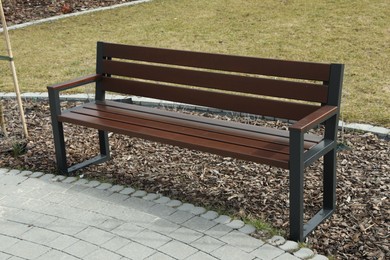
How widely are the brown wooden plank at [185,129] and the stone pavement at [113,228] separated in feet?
1.63

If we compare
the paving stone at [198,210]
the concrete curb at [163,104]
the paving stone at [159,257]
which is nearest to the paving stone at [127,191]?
the paving stone at [198,210]

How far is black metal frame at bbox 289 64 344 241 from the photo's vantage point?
3.98m

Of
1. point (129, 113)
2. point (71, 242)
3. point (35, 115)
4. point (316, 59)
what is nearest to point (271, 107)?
point (129, 113)

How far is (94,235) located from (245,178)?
54.3 inches

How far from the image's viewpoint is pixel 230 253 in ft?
13.0

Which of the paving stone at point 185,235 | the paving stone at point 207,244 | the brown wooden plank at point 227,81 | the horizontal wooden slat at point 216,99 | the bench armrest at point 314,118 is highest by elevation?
the brown wooden plank at point 227,81

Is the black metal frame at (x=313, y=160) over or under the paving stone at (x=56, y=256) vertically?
over

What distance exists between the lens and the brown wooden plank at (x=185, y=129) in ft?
14.4

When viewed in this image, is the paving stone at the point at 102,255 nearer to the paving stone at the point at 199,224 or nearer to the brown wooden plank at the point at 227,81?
the paving stone at the point at 199,224

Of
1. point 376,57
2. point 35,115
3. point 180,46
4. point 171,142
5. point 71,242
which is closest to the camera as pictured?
point 71,242

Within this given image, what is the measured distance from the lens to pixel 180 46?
10.2 meters

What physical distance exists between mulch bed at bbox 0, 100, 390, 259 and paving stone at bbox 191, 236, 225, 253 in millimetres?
302

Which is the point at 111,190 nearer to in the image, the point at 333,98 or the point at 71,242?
the point at 71,242

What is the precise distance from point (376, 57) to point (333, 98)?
15.6 feet
